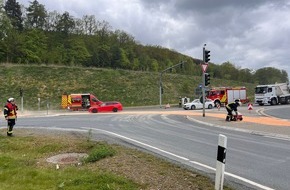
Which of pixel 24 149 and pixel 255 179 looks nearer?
pixel 255 179

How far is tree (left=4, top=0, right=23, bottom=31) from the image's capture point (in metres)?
87.3

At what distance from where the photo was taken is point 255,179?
7.38 meters

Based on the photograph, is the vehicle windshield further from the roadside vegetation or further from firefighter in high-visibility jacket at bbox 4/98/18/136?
the roadside vegetation

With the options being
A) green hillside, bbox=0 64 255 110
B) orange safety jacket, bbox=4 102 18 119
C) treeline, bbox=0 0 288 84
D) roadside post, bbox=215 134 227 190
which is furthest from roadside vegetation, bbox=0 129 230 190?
treeline, bbox=0 0 288 84

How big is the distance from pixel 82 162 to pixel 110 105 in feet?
120

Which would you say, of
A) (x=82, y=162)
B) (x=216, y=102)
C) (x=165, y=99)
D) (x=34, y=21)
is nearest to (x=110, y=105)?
(x=216, y=102)

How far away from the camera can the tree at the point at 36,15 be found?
8825 centimetres

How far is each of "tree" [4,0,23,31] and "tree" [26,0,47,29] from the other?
2.18 meters

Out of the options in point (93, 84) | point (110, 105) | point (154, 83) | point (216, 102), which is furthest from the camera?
point (154, 83)

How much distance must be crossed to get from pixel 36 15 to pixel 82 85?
34072 mm

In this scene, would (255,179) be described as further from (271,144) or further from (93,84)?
(93,84)

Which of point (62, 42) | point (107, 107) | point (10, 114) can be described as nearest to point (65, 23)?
point (62, 42)

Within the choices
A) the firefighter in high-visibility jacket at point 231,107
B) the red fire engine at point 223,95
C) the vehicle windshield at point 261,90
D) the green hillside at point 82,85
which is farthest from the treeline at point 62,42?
the firefighter in high-visibility jacket at point 231,107

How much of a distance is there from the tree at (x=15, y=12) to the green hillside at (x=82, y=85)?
24.5 m
